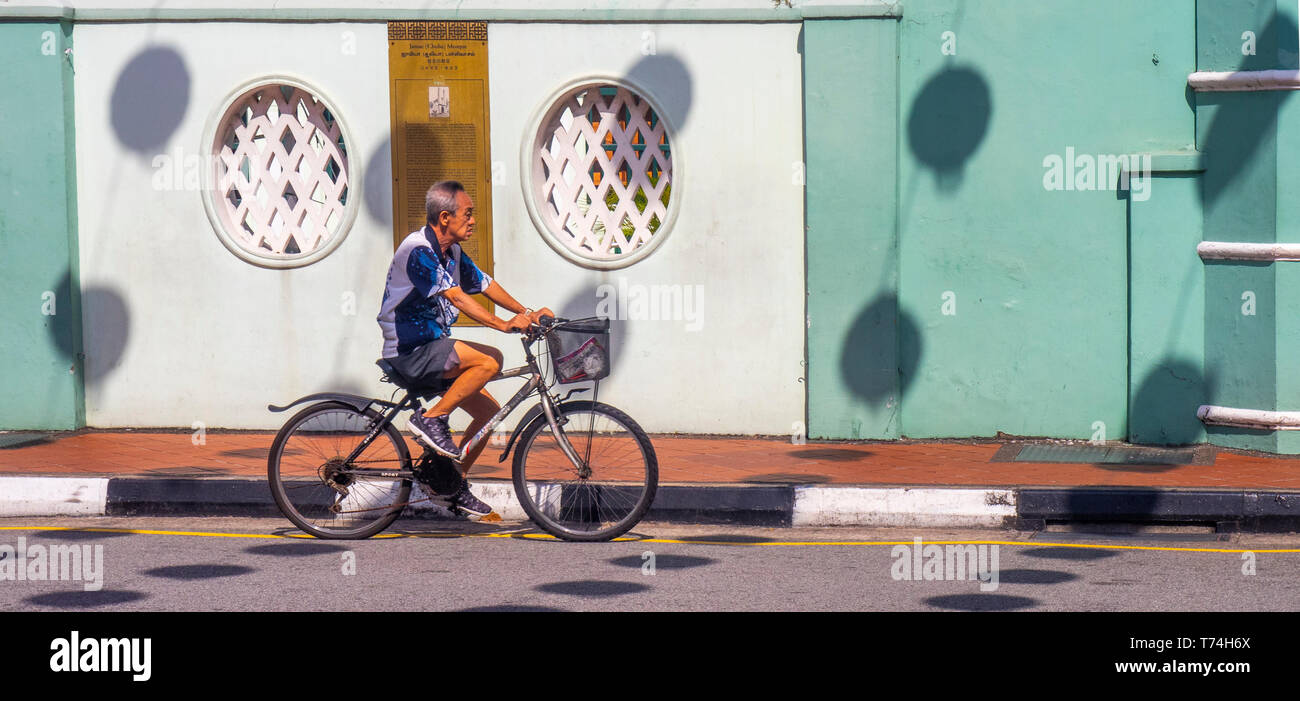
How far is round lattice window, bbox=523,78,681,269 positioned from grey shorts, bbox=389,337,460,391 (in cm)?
293

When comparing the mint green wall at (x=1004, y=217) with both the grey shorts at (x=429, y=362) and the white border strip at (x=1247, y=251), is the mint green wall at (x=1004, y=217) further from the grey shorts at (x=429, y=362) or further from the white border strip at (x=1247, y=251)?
the grey shorts at (x=429, y=362)

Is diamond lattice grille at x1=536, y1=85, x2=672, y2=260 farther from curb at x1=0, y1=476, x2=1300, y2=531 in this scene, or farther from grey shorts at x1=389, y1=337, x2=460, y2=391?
grey shorts at x1=389, y1=337, x2=460, y2=391

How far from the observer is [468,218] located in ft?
25.0

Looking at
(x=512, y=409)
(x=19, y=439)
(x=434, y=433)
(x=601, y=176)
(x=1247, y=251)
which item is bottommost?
(x=19, y=439)

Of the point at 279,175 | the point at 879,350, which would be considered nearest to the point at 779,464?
the point at 879,350

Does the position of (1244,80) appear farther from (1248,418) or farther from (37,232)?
(37,232)

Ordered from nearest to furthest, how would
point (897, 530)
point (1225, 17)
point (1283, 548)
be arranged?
point (1283, 548), point (897, 530), point (1225, 17)

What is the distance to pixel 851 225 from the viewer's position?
10086mm

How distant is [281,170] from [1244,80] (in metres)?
5.91
